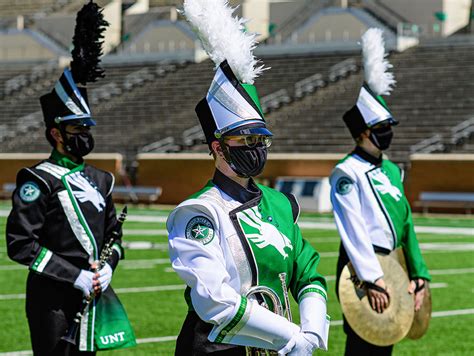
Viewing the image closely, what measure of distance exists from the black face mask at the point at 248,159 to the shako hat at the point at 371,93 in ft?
11.3

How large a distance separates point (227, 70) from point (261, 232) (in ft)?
2.03

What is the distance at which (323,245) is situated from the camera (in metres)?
19.8

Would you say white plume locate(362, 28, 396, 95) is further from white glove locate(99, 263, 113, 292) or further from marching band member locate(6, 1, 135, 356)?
white glove locate(99, 263, 113, 292)

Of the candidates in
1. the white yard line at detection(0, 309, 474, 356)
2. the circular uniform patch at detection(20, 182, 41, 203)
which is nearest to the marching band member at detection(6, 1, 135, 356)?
the circular uniform patch at detection(20, 182, 41, 203)

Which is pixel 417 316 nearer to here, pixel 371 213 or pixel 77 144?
pixel 371 213

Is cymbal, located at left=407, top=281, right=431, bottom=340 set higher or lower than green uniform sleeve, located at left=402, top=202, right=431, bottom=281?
lower

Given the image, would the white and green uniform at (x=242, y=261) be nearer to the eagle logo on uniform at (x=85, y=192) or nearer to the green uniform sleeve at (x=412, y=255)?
the eagle logo on uniform at (x=85, y=192)

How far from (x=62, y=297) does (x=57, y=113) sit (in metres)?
1.03

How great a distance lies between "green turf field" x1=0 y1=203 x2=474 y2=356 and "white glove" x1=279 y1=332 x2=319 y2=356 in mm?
5630

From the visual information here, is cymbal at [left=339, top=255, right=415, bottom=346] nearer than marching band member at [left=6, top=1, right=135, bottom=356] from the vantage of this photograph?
No

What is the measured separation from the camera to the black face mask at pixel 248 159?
4379 millimetres

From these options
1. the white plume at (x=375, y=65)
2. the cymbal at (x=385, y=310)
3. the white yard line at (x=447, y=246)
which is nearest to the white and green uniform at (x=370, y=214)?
the cymbal at (x=385, y=310)

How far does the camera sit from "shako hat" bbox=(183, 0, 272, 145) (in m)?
4.38

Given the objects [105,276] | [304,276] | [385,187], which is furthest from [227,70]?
[385,187]
